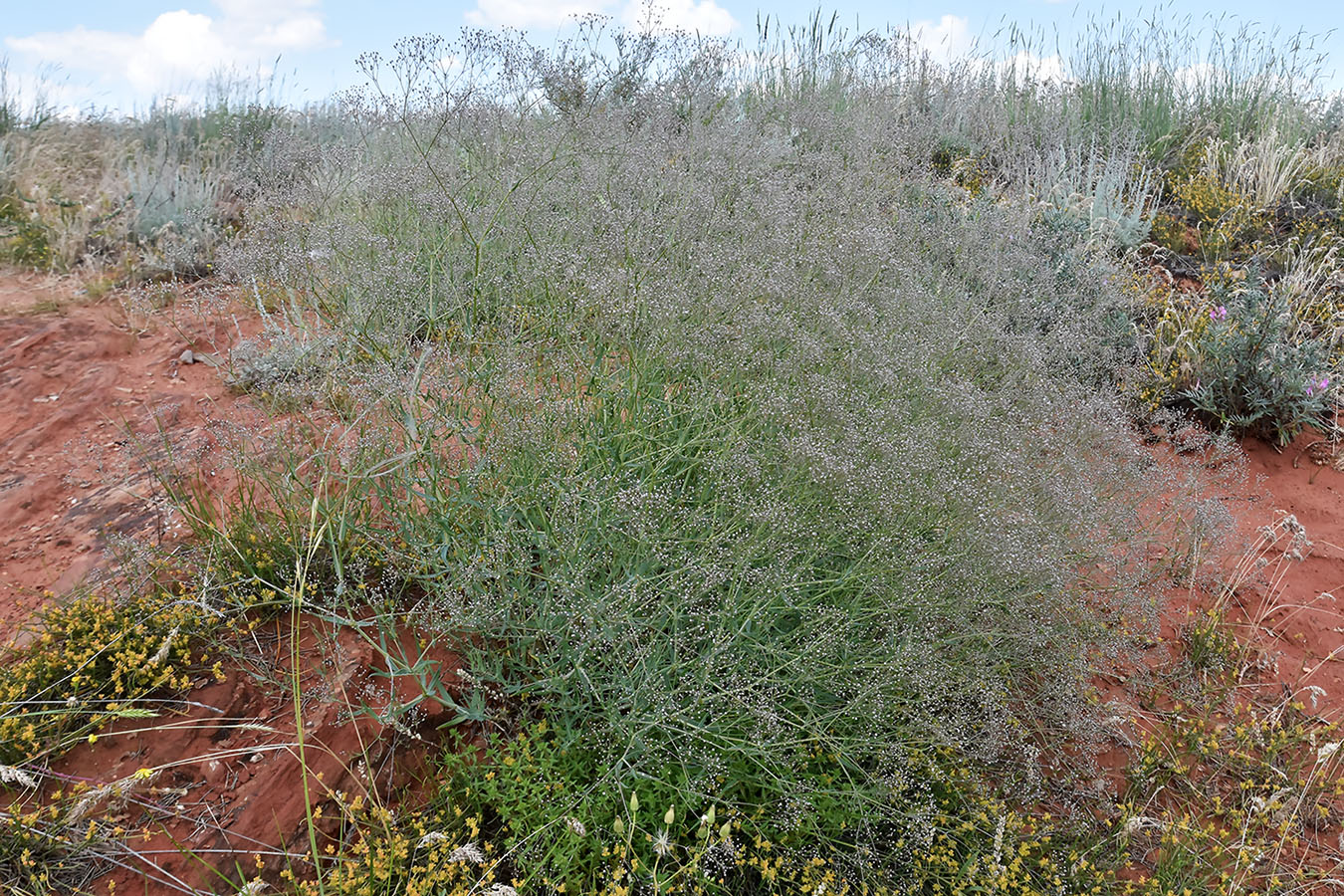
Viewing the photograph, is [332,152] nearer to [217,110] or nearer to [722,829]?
[722,829]

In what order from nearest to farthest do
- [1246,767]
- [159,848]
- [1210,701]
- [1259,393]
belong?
[159,848], [1246,767], [1210,701], [1259,393]

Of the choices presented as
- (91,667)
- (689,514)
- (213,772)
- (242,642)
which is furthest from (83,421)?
(689,514)

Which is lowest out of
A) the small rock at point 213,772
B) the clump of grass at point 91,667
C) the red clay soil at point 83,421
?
the small rock at point 213,772

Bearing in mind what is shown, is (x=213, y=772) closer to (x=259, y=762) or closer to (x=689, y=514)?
(x=259, y=762)

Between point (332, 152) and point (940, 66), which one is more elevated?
point (940, 66)

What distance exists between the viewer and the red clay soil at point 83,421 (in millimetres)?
3248

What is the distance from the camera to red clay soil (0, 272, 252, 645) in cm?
325

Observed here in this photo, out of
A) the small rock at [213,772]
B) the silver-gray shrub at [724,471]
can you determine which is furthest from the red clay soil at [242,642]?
the silver-gray shrub at [724,471]

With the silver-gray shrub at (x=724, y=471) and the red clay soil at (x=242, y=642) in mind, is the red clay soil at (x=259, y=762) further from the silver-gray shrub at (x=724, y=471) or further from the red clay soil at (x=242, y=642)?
the silver-gray shrub at (x=724, y=471)

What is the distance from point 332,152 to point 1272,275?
6.50 metres

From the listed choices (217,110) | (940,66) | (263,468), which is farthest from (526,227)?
(217,110)

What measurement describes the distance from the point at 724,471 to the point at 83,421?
363 cm

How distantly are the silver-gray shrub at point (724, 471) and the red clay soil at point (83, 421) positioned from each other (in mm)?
1065

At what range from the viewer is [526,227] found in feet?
10.5
